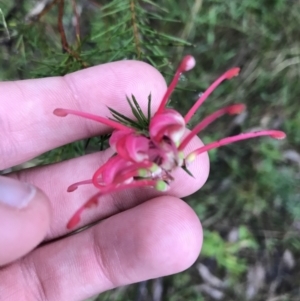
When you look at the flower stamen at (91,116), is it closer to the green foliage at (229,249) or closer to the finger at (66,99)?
the finger at (66,99)

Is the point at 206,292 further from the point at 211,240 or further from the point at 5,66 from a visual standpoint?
the point at 5,66

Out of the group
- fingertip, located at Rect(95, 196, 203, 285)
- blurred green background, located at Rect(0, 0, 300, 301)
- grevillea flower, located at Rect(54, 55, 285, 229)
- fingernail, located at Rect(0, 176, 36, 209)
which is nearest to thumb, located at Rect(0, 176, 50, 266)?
fingernail, located at Rect(0, 176, 36, 209)

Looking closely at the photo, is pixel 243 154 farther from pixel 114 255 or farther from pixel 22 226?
pixel 22 226

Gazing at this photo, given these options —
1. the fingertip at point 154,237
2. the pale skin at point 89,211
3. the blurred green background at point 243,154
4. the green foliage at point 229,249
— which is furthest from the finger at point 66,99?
the green foliage at point 229,249

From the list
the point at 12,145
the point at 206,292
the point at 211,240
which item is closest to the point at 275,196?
the point at 211,240

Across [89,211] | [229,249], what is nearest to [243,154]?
[229,249]

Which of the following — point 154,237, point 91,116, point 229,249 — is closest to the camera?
point 91,116

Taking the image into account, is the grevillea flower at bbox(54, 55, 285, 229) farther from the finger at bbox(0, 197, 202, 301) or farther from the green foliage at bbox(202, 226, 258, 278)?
the green foliage at bbox(202, 226, 258, 278)

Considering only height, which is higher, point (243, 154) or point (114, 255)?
point (114, 255)
